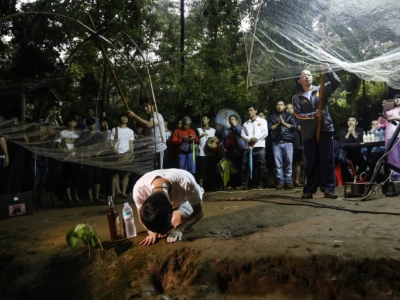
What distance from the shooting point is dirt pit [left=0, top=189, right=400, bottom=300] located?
2498 mm

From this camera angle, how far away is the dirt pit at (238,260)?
2498mm

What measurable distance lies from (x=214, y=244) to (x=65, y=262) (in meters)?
1.67

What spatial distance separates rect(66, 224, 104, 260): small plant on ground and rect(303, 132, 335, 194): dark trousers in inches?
124

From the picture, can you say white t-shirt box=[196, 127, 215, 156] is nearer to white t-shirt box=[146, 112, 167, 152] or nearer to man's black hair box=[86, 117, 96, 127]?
white t-shirt box=[146, 112, 167, 152]

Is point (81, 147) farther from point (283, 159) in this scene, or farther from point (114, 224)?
point (283, 159)

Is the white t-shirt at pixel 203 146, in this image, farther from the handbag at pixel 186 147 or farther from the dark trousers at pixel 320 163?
the dark trousers at pixel 320 163

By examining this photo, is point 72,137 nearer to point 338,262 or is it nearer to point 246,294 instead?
point 246,294

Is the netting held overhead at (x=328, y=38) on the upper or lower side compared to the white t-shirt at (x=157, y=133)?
upper

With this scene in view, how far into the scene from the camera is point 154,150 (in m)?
6.88

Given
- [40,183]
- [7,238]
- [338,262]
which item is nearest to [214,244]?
[338,262]

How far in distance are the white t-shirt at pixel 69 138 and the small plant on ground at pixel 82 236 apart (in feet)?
9.86

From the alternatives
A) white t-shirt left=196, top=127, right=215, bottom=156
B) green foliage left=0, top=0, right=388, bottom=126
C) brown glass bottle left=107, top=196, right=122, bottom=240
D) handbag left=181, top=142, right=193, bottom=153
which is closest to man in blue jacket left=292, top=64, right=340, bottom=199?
brown glass bottle left=107, top=196, right=122, bottom=240

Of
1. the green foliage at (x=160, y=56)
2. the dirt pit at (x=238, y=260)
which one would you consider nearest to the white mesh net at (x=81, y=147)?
the dirt pit at (x=238, y=260)

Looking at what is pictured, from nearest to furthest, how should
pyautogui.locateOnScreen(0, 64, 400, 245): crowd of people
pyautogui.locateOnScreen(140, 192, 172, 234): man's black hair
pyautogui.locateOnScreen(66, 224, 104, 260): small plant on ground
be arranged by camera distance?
pyautogui.locateOnScreen(140, 192, 172, 234): man's black hair < pyautogui.locateOnScreen(66, 224, 104, 260): small plant on ground < pyautogui.locateOnScreen(0, 64, 400, 245): crowd of people
